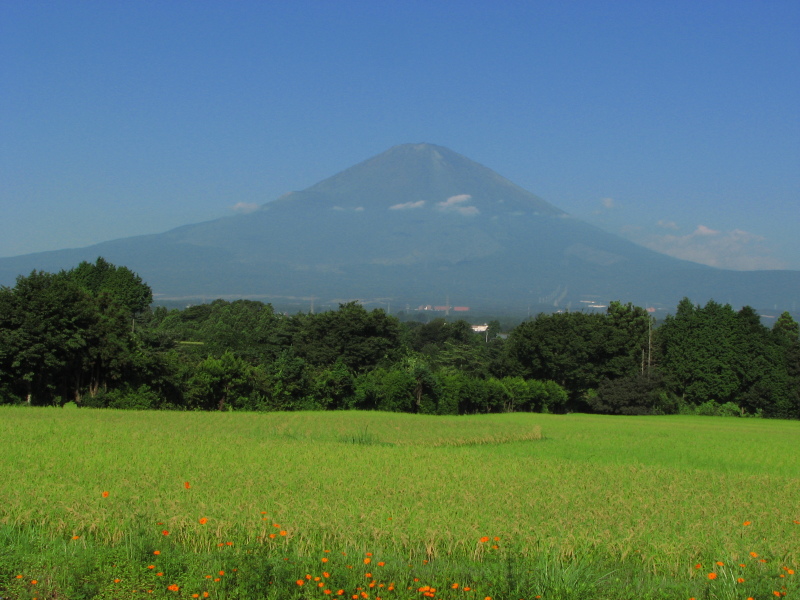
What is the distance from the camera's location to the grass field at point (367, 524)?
7.57 m

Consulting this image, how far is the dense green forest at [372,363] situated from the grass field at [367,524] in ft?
65.9

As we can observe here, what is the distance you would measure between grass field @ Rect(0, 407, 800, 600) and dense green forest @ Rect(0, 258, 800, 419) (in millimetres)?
20074

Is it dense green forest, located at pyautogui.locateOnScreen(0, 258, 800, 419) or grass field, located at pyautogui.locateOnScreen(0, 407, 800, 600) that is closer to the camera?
grass field, located at pyautogui.locateOnScreen(0, 407, 800, 600)

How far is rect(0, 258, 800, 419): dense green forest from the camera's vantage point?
129 feet

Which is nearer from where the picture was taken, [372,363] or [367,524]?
[367,524]

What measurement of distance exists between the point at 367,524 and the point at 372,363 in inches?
2081

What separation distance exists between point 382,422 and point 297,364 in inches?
638

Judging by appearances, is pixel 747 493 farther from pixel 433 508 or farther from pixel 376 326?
Result: pixel 376 326

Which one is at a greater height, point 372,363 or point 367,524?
point 367,524

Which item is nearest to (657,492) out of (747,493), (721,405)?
(747,493)

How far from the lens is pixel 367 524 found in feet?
32.6

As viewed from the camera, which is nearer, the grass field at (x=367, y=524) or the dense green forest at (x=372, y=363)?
the grass field at (x=367, y=524)

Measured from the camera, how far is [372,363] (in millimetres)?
62719

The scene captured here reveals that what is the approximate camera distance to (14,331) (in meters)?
37.1
